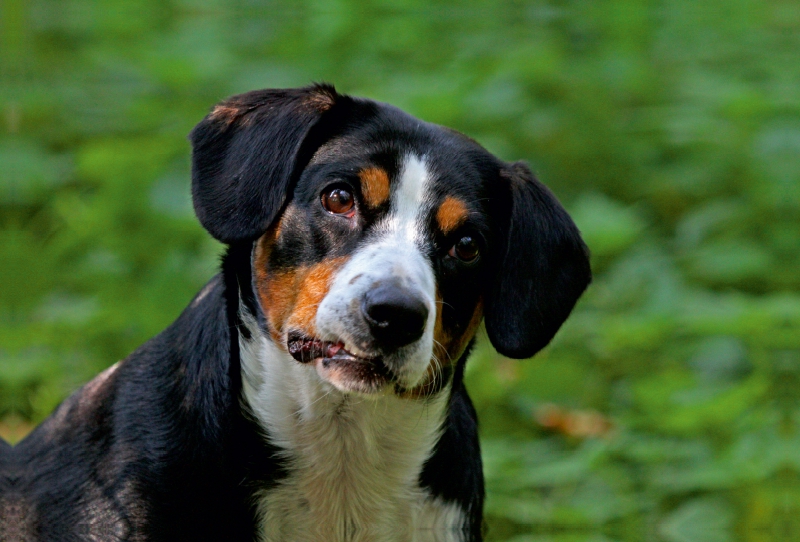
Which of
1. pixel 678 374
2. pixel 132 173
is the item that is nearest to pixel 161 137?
pixel 132 173

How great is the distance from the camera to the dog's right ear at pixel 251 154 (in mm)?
3820

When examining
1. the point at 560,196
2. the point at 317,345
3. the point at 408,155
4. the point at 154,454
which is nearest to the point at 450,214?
the point at 408,155

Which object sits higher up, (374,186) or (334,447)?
(374,186)

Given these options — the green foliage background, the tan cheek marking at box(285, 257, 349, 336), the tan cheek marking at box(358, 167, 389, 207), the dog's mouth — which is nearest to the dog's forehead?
the tan cheek marking at box(358, 167, 389, 207)

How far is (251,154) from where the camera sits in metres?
3.91

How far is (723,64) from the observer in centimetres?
898

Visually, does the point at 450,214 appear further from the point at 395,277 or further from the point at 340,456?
the point at 340,456

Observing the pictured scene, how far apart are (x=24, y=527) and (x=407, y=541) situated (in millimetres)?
1384

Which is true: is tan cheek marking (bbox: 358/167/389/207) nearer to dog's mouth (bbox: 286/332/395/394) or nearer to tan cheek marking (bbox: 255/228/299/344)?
tan cheek marking (bbox: 255/228/299/344)

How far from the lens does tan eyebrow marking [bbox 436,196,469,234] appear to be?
12.5ft

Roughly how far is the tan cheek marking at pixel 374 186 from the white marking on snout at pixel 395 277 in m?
0.04

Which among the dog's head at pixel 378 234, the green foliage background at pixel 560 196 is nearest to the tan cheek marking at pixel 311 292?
the dog's head at pixel 378 234

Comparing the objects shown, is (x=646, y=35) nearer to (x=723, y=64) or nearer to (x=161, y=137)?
(x=723, y=64)

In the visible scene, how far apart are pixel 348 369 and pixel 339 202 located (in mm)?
597
